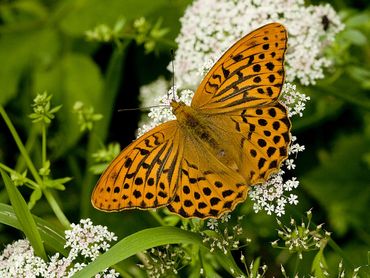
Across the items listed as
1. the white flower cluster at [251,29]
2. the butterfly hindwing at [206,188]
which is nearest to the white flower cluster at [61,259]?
the butterfly hindwing at [206,188]

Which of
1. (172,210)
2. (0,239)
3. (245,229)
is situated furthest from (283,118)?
(0,239)

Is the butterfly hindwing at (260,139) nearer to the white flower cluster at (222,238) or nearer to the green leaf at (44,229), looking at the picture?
the white flower cluster at (222,238)

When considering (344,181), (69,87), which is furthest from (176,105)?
(344,181)

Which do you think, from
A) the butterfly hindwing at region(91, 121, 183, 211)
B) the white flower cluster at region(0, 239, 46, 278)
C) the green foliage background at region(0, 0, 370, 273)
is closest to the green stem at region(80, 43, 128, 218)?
the green foliage background at region(0, 0, 370, 273)

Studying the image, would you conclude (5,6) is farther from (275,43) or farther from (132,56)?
(275,43)

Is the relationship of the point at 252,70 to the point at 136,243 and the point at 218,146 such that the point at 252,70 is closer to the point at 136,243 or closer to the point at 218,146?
the point at 218,146

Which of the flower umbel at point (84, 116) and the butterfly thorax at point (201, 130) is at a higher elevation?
the flower umbel at point (84, 116)
